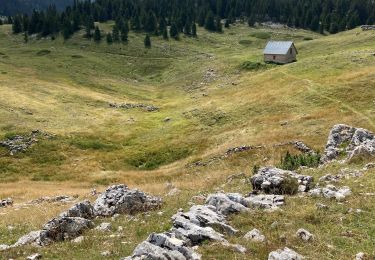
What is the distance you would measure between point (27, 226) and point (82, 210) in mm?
4135

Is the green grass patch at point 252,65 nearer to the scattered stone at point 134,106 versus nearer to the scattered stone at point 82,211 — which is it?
the scattered stone at point 134,106

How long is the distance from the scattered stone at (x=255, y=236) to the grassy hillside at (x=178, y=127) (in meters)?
0.47

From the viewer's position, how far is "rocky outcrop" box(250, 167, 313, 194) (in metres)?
23.9

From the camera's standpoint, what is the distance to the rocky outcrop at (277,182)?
23.9 meters

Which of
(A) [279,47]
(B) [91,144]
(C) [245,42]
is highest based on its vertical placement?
(A) [279,47]

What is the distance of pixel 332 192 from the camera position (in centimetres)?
2227

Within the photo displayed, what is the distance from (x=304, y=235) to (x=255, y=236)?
6.13ft

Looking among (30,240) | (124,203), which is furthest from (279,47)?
(30,240)

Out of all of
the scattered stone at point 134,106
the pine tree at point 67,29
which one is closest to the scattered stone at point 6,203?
the scattered stone at point 134,106

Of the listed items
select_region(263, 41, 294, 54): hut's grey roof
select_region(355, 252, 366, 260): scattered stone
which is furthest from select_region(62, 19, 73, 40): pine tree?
select_region(355, 252, 366, 260): scattered stone

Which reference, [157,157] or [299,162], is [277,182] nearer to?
[299,162]

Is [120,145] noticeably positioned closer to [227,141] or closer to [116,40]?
[227,141]

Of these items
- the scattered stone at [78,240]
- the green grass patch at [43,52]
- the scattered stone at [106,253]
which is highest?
the scattered stone at [106,253]

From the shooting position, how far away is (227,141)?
63.8m
